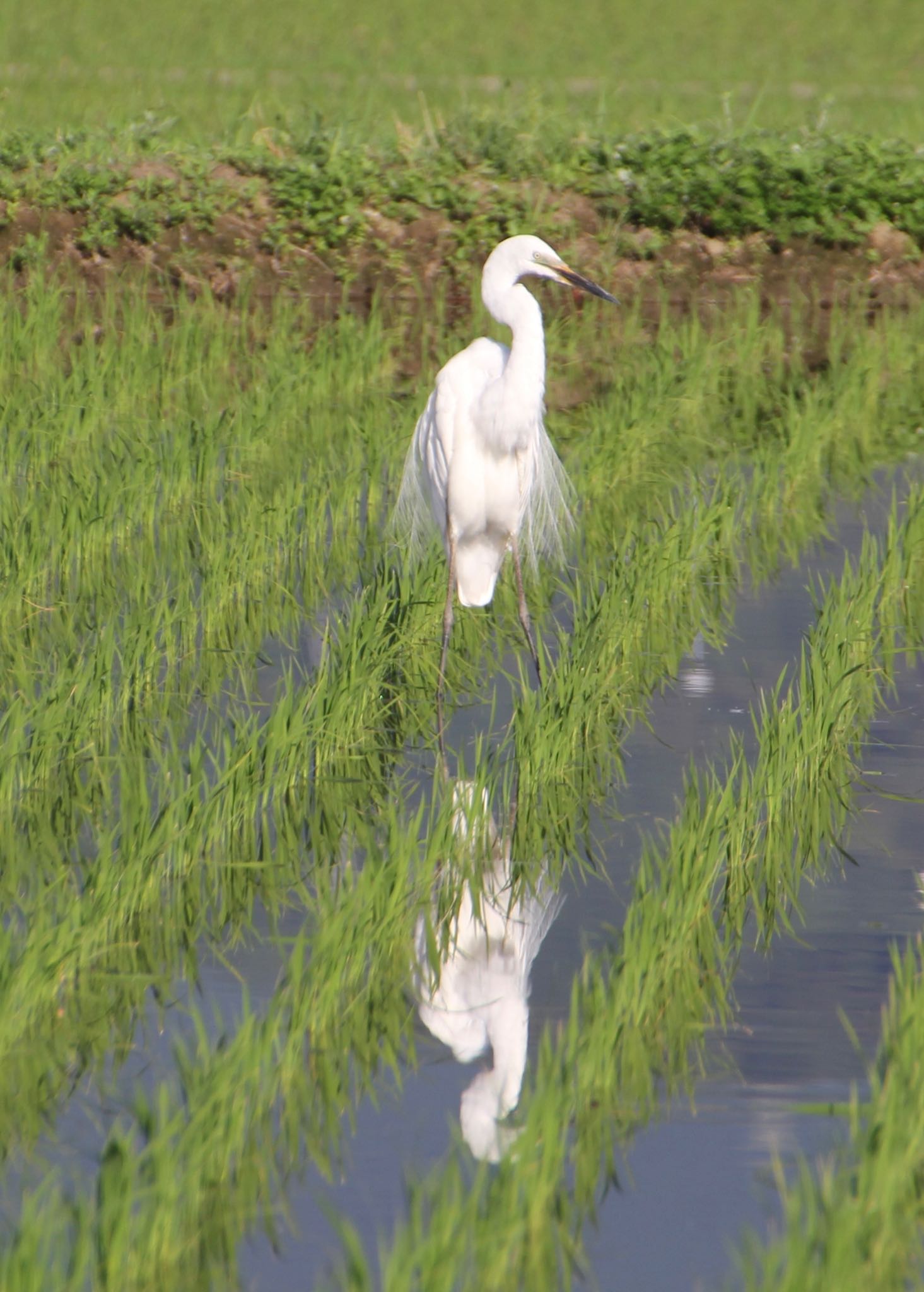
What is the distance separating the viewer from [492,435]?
5.43m

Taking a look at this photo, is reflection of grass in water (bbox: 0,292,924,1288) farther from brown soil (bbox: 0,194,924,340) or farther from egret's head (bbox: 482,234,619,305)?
brown soil (bbox: 0,194,924,340)

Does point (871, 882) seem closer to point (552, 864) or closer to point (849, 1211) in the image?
point (552, 864)

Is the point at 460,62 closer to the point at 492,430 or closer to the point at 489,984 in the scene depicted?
the point at 492,430

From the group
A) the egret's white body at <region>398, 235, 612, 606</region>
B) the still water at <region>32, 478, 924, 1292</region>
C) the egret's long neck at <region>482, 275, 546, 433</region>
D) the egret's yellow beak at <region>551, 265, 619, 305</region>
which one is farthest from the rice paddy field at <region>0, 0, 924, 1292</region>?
the egret's yellow beak at <region>551, 265, 619, 305</region>

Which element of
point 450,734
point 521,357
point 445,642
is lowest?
point 450,734

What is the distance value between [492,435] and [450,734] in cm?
91

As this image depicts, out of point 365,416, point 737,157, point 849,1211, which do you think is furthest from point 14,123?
point 849,1211

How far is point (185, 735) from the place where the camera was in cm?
479

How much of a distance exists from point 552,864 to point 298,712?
63cm

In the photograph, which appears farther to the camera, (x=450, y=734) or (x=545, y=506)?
(x=545, y=506)

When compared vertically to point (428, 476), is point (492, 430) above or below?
above

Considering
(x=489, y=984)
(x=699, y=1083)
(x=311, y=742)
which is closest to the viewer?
(x=699, y=1083)

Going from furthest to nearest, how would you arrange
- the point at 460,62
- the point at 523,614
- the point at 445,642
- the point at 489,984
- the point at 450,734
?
the point at 460,62
the point at 523,614
the point at 445,642
the point at 450,734
the point at 489,984

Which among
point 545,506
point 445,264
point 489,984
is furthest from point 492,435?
point 445,264
